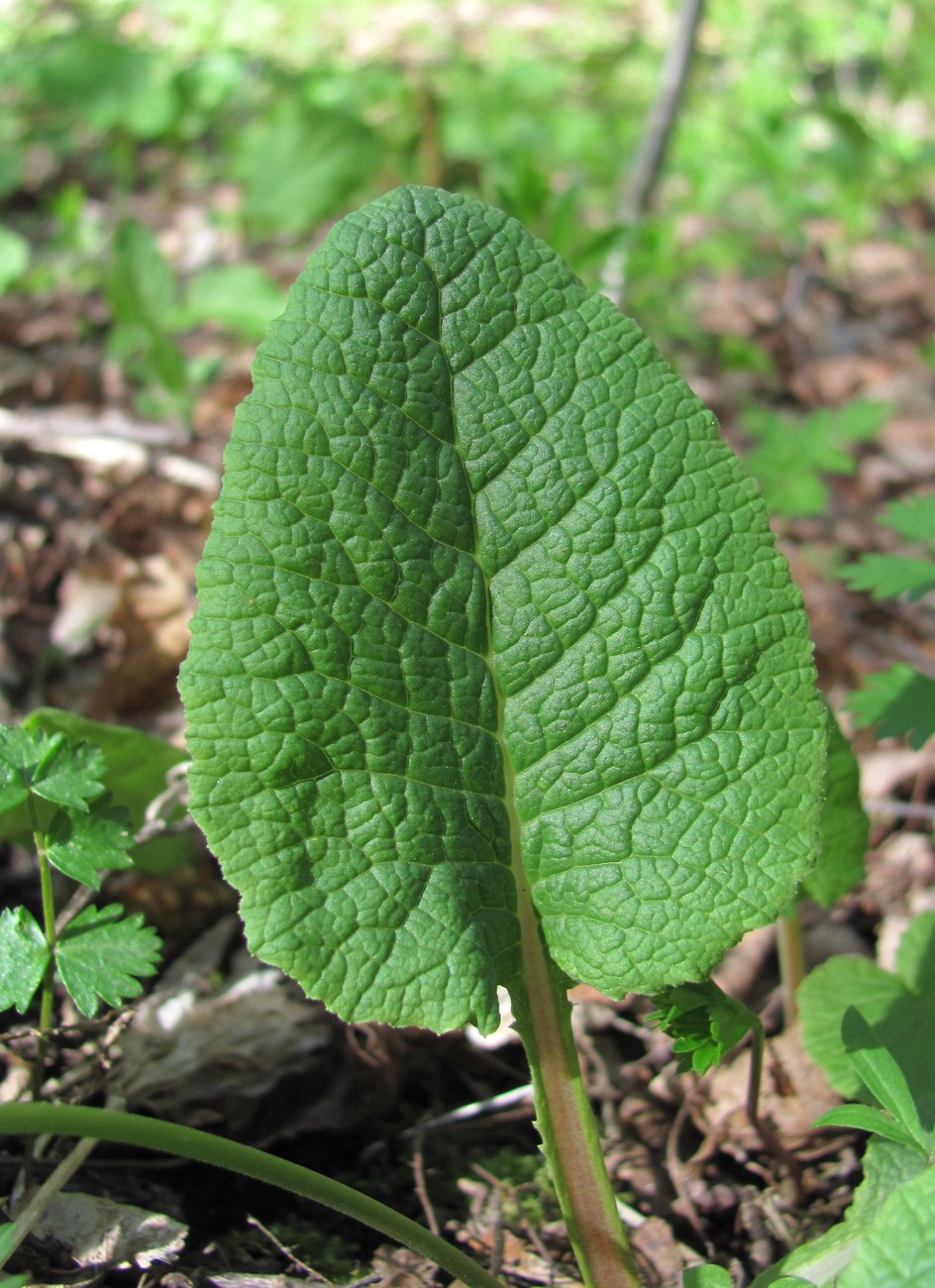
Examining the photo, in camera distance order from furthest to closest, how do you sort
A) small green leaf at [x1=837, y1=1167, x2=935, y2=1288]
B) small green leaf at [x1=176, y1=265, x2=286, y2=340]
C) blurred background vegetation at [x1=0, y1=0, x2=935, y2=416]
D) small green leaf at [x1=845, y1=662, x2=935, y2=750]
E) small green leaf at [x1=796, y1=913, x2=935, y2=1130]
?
blurred background vegetation at [x1=0, y1=0, x2=935, y2=416]
small green leaf at [x1=176, y1=265, x2=286, y2=340]
small green leaf at [x1=845, y1=662, x2=935, y2=750]
small green leaf at [x1=796, y1=913, x2=935, y2=1130]
small green leaf at [x1=837, y1=1167, x2=935, y2=1288]

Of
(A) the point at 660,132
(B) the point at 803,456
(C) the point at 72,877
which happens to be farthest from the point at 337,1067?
(A) the point at 660,132

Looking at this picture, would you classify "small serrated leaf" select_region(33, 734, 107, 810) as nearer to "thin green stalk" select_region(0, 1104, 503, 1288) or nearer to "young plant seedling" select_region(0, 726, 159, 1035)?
"young plant seedling" select_region(0, 726, 159, 1035)

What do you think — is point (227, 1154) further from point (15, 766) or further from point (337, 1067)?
point (337, 1067)

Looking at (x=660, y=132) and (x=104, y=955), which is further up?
(x=660, y=132)

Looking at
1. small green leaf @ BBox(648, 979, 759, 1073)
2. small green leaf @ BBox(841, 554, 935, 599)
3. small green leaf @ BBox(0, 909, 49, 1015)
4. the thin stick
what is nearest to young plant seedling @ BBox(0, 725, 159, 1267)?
small green leaf @ BBox(0, 909, 49, 1015)

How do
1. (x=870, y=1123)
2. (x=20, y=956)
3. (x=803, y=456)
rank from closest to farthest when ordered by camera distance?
(x=870, y=1123) < (x=20, y=956) < (x=803, y=456)
